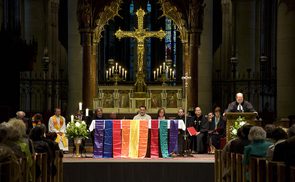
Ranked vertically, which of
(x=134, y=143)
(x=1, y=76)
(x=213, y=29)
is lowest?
(x=134, y=143)

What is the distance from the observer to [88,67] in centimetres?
2614

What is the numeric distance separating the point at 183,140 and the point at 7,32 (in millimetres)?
5955

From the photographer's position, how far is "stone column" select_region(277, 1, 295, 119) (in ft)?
78.2

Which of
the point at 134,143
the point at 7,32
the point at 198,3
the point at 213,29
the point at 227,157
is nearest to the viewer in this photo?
the point at 227,157

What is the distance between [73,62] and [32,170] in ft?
60.3

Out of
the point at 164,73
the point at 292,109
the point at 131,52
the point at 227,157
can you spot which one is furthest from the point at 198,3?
the point at 227,157

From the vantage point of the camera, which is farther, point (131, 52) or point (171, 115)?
point (131, 52)

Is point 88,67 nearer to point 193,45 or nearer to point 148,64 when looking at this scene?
point 193,45

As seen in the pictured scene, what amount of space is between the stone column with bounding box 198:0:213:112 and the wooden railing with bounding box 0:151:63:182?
15.7m

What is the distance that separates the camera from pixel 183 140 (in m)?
20.5

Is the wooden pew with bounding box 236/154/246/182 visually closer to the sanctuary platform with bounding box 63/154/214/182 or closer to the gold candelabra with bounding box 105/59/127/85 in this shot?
the sanctuary platform with bounding box 63/154/214/182

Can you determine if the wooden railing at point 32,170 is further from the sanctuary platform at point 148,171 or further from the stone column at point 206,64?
the stone column at point 206,64

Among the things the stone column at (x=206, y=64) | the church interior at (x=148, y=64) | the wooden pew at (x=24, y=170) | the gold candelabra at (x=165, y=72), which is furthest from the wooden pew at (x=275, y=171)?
the stone column at (x=206, y=64)

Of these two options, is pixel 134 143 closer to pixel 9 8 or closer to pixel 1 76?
pixel 1 76
